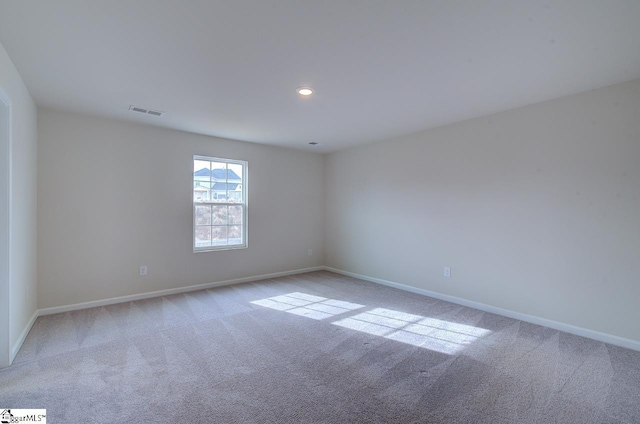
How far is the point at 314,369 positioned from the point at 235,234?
10.7 ft

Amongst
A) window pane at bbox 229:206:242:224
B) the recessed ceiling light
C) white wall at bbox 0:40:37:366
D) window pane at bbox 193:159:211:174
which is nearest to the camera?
white wall at bbox 0:40:37:366

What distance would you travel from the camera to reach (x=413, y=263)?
15.2ft

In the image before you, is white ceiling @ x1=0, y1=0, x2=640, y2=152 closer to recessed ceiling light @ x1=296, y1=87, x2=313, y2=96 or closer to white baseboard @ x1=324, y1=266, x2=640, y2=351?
recessed ceiling light @ x1=296, y1=87, x2=313, y2=96

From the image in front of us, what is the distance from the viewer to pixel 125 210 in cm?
409

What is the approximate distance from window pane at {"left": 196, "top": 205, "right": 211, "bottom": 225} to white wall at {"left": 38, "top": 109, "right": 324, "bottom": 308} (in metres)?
0.16

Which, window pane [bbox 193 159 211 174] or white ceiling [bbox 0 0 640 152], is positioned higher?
white ceiling [bbox 0 0 640 152]

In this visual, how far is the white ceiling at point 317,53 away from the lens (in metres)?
1.85

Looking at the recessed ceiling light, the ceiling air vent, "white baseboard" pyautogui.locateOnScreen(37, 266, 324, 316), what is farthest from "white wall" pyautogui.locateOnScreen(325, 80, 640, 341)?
the ceiling air vent

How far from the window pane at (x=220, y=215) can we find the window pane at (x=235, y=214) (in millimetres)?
104

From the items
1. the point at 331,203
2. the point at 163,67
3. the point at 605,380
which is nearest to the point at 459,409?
the point at 605,380

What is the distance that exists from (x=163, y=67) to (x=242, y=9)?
3.67 ft

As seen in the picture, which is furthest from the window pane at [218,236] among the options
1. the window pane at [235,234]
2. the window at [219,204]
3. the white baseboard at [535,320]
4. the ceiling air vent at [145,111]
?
the white baseboard at [535,320]

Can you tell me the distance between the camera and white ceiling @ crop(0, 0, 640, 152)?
1846mm

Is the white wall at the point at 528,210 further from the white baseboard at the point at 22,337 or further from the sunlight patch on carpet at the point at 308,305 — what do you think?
the white baseboard at the point at 22,337
